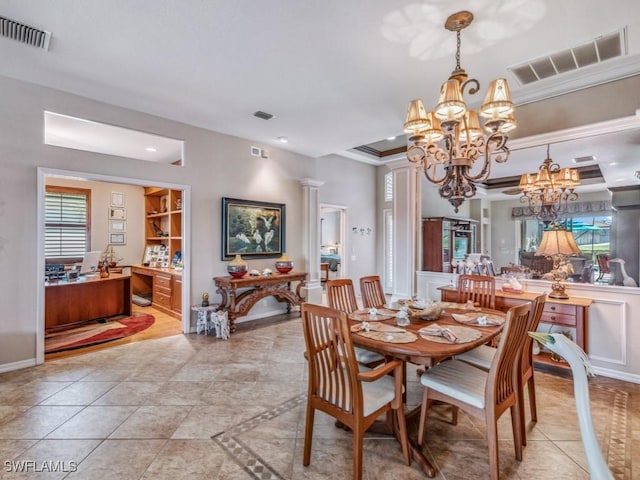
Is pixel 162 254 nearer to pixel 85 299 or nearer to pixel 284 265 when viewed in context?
pixel 85 299

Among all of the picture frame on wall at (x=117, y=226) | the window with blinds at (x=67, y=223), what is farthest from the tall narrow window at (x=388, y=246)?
the window with blinds at (x=67, y=223)

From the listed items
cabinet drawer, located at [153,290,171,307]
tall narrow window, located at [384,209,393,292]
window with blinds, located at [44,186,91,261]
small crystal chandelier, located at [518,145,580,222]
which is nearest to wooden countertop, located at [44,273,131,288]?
cabinet drawer, located at [153,290,171,307]

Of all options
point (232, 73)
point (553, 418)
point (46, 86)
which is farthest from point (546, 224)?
point (46, 86)

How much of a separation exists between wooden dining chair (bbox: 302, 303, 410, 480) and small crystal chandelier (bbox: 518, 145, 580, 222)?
3322 millimetres

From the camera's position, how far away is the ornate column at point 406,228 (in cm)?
580

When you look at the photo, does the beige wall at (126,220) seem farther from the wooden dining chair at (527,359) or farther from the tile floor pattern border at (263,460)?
the wooden dining chair at (527,359)

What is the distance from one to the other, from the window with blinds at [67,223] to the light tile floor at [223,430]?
3.86m

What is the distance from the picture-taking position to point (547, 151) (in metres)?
3.66

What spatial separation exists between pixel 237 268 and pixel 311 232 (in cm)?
180

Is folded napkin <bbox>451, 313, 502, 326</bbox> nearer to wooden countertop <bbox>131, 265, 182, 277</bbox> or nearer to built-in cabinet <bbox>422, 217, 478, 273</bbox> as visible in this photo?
built-in cabinet <bbox>422, 217, 478, 273</bbox>

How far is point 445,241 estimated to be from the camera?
600 cm

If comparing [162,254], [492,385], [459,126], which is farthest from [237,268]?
[492,385]

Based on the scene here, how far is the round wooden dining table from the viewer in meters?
1.92

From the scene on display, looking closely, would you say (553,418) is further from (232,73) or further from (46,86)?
(46,86)
